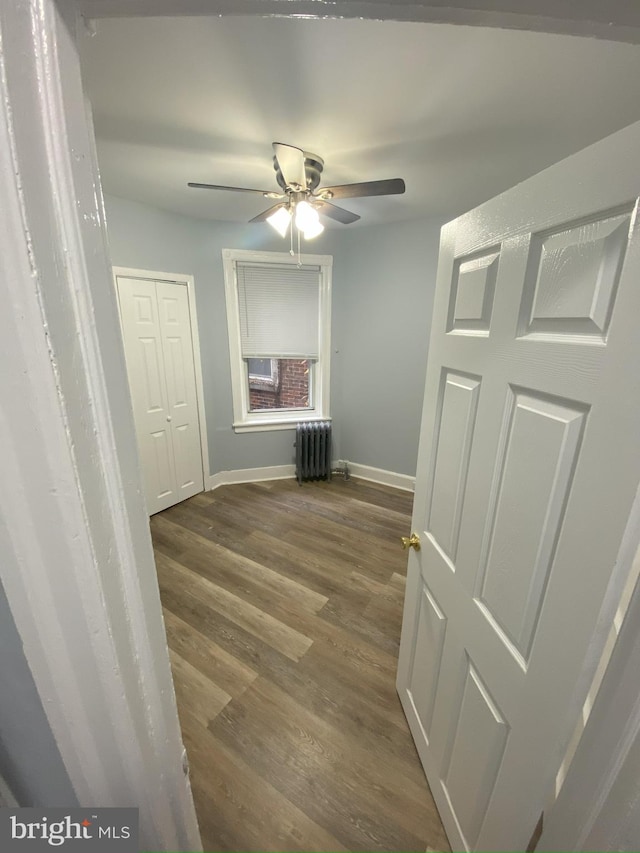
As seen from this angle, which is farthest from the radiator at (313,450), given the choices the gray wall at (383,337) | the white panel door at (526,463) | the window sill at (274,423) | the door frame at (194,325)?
the white panel door at (526,463)

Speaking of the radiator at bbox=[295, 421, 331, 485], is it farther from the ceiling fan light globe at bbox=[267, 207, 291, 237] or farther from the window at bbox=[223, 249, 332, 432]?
the ceiling fan light globe at bbox=[267, 207, 291, 237]

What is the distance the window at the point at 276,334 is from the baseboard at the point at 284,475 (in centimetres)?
49

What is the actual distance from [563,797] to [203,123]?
2.44 metres

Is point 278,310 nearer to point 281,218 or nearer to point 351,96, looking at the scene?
point 281,218

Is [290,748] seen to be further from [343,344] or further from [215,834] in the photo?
[343,344]

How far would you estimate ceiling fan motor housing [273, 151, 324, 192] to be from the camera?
1643mm

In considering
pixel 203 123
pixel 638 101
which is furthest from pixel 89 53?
pixel 638 101

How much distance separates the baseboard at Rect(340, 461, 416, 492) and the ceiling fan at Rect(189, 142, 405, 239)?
2.36m

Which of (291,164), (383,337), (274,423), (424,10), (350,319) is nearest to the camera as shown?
(424,10)

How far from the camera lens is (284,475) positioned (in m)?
3.56

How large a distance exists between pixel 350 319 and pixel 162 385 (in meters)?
1.88

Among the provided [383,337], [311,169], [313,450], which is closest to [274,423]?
[313,450]

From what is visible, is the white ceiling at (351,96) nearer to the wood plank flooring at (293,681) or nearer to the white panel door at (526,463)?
the white panel door at (526,463)

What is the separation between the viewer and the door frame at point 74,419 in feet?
1.01
